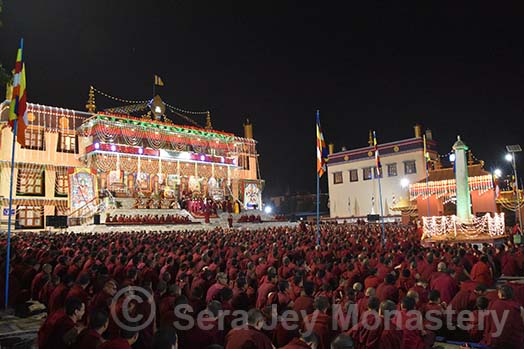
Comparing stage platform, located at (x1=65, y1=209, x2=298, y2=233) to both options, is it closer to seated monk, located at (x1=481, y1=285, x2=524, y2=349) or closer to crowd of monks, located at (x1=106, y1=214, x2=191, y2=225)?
crowd of monks, located at (x1=106, y1=214, x2=191, y2=225)

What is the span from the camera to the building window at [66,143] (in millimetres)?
30191

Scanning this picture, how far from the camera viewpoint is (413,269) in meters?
8.20

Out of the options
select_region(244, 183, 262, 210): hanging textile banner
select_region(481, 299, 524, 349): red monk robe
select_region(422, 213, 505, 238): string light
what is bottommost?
select_region(481, 299, 524, 349): red monk robe


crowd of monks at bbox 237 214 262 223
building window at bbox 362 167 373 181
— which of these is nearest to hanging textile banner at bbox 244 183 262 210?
crowd of monks at bbox 237 214 262 223

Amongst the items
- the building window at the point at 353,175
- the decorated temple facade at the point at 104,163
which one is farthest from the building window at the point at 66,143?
the building window at the point at 353,175

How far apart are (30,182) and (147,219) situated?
10.0 meters

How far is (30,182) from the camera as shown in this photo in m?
28.5

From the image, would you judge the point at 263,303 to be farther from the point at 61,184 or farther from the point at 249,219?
the point at 61,184

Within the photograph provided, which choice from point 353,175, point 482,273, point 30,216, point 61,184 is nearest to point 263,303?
point 482,273

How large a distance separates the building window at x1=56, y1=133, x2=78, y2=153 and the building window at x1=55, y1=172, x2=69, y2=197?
190cm

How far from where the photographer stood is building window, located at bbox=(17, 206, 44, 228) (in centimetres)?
2775

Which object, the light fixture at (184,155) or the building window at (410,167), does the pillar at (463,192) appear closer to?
the building window at (410,167)

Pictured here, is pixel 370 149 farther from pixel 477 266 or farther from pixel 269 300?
pixel 269 300

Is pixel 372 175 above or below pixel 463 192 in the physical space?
above
